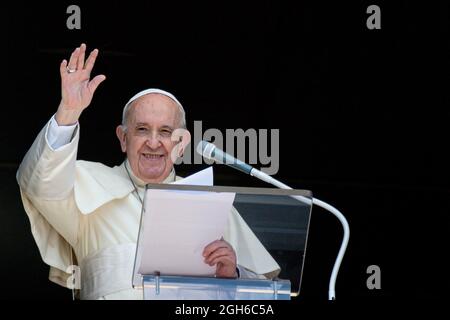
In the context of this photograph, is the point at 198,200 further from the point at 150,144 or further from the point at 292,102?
the point at 292,102

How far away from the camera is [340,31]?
571cm

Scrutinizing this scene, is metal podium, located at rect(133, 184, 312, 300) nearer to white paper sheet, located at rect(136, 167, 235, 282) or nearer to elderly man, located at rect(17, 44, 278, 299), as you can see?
white paper sheet, located at rect(136, 167, 235, 282)

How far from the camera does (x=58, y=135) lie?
4.26 metres

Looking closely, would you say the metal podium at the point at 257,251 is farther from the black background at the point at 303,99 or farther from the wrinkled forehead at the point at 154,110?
the black background at the point at 303,99

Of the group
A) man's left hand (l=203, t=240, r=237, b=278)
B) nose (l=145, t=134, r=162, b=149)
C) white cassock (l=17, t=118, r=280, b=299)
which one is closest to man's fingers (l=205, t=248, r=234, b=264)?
man's left hand (l=203, t=240, r=237, b=278)

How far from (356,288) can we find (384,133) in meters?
0.70

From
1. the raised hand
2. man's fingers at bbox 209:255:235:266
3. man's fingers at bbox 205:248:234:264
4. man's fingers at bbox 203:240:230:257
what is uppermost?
the raised hand

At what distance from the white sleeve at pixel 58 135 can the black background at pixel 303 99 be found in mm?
1372

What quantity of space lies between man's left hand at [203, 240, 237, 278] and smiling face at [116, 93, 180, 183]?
1165mm

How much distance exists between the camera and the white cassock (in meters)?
4.30

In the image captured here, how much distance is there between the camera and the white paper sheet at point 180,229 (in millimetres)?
3455

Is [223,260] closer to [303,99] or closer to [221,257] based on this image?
[221,257]

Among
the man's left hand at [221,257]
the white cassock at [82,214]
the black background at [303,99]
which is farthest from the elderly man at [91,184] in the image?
the black background at [303,99]
